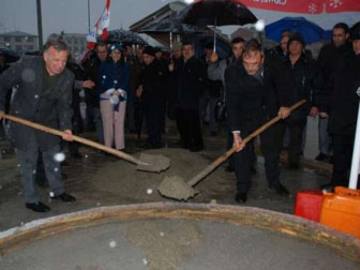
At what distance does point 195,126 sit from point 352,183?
4123 mm

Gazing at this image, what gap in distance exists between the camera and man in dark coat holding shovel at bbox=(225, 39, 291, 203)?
14.8 feet

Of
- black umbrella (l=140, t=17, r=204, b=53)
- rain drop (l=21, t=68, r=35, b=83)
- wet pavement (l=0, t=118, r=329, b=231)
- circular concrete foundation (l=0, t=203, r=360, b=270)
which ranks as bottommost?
wet pavement (l=0, t=118, r=329, b=231)

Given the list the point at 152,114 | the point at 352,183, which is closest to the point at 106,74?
the point at 152,114

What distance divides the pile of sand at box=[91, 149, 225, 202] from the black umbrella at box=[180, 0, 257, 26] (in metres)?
3.34

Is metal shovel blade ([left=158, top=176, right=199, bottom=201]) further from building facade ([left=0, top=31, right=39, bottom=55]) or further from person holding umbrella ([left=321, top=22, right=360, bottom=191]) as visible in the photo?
building facade ([left=0, top=31, right=39, bottom=55])

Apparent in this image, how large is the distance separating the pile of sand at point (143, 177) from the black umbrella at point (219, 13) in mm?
3340

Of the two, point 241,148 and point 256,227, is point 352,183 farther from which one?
point 241,148

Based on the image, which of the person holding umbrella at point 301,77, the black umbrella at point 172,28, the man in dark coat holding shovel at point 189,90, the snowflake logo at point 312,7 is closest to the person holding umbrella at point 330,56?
the person holding umbrella at point 301,77

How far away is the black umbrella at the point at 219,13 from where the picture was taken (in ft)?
25.6

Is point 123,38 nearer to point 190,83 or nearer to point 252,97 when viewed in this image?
point 190,83

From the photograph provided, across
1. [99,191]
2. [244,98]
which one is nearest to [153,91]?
[99,191]

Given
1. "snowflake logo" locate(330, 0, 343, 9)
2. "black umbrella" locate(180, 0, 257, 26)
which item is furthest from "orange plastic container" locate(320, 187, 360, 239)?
"black umbrella" locate(180, 0, 257, 26)

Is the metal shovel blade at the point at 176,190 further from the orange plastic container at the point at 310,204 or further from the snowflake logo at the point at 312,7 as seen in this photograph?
the snowflake logo at the point at 312,7

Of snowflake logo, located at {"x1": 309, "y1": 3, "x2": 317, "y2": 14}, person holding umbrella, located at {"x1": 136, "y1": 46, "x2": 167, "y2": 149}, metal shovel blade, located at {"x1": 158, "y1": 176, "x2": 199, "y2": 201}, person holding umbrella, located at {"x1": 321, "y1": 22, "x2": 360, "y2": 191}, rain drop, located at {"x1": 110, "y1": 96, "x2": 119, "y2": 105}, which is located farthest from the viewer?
person holding umbrella, located at {"x1": 136, "y1": 46, "x2": 167, "y2": 149}
